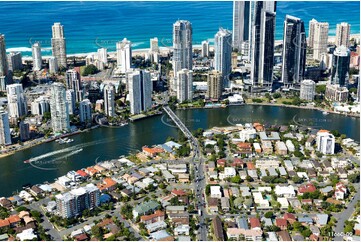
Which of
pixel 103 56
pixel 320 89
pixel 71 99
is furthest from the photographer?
pixel 103 56

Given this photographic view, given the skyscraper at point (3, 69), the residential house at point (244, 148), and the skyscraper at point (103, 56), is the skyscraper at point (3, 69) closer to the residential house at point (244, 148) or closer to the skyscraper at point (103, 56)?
the skyscraper at point (103, 56)

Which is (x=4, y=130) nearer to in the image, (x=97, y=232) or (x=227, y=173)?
(x=97, y=232)

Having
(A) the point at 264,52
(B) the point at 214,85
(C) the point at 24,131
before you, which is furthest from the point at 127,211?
(A) the point at 264,52

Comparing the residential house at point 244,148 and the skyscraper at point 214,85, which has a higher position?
the skyscraper at point 214,85

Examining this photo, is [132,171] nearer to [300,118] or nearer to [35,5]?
[300,118]

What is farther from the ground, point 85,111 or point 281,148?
point 85,111

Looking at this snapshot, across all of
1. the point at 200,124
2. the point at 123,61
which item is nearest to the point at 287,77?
the point at 200,124

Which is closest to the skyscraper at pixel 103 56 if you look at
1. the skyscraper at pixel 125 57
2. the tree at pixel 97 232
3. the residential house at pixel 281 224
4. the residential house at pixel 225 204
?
the skyscraper at pixel 125 57
